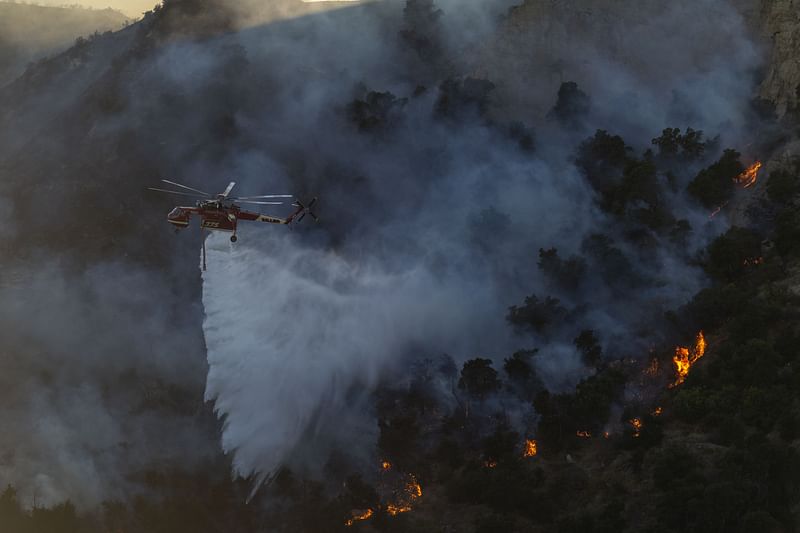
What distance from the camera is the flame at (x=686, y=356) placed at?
67.1 meters

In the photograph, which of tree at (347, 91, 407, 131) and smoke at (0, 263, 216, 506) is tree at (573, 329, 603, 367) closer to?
smoke at (0, 263, 216, 506)

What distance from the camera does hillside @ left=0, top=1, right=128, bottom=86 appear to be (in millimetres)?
137000

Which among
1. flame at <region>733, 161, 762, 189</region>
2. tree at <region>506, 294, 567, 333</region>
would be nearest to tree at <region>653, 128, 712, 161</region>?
flame at <region>733, 161, 762, 189</region>

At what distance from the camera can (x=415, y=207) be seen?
274 feet

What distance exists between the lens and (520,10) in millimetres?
94875

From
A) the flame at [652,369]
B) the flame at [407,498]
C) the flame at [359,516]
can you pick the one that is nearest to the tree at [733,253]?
the flame at [652,369]

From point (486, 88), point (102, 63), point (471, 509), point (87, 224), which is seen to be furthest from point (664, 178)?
point (102, 63)

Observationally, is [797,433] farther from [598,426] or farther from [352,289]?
[352,289]

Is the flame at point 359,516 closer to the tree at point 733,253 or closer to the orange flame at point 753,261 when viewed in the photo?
the tree at point 733,253

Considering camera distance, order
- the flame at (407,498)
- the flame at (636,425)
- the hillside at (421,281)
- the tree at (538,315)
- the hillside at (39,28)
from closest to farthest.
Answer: the flame at (636,425) < the hillside at (421,281) < the flame at (407,498) < the tree at (538,315) < the hillside at (39,28)

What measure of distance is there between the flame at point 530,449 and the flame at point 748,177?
2658 centimetres

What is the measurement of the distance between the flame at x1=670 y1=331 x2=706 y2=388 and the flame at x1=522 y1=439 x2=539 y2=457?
9693 millimetres

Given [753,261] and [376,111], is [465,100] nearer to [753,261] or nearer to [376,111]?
[376,111]

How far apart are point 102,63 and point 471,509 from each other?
68.1 metres
